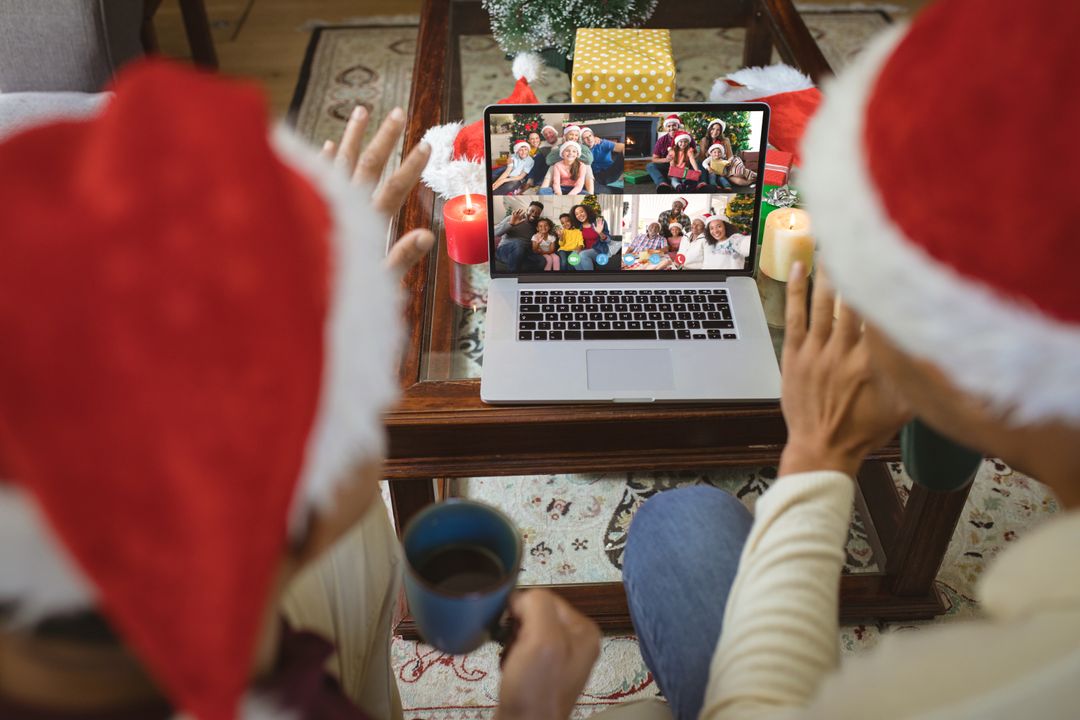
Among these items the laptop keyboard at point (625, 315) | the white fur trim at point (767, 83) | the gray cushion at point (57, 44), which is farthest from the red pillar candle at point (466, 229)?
the gray cushion at point (57, 44)

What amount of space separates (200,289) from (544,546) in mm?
1157

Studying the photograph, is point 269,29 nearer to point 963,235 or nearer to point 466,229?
point 466,229

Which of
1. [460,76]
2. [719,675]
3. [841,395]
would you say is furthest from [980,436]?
[460,76]

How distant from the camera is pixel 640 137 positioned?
1117 millimetres

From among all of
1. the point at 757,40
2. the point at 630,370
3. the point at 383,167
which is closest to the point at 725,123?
the point at 630,370

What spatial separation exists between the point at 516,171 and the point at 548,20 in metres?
0.60

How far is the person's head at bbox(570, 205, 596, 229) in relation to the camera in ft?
3.76

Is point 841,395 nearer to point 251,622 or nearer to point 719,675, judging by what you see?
point 719,675

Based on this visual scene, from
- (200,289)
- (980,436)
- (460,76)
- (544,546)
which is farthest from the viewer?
(460,76)

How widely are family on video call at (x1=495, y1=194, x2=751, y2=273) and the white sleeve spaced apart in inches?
18.4

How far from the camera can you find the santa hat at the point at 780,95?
1409mm

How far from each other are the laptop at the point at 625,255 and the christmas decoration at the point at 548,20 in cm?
54

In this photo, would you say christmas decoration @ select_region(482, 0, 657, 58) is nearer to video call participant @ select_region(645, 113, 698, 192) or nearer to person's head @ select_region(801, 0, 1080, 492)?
video call participant @ select_region(645, 113, 698, 192)

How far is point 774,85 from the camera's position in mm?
1538
